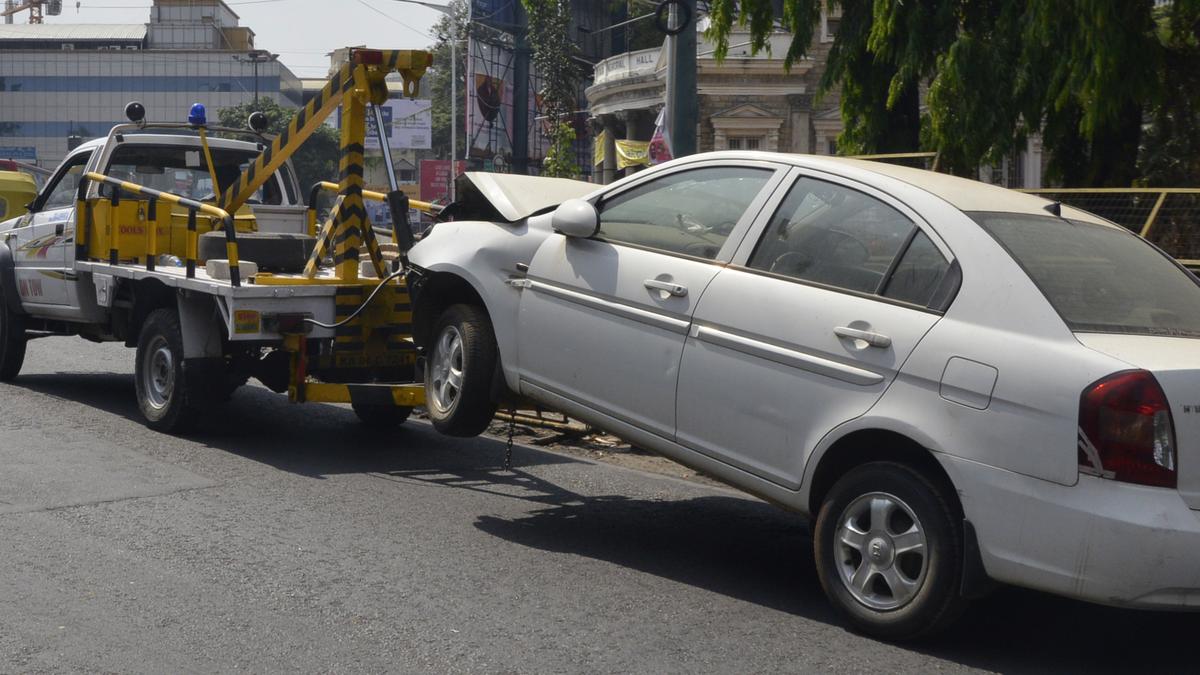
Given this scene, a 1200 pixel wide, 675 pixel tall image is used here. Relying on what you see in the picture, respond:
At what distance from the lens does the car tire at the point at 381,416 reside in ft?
33.1

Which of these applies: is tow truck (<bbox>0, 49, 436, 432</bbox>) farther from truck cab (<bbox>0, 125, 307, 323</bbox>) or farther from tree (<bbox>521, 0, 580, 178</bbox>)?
tree (<bbox>521, 0, 580, 178</bbox>)

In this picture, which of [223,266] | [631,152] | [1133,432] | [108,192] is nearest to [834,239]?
[1133,432]

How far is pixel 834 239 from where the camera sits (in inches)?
219

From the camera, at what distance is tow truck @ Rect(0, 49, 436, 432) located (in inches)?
344

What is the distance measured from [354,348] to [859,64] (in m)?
6.52

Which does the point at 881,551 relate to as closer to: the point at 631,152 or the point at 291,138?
the point at 291,138

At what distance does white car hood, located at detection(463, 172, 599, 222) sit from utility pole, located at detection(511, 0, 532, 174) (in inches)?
2481

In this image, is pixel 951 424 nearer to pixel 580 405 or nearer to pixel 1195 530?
pixel 1195 530

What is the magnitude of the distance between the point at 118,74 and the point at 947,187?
124523 millimetres

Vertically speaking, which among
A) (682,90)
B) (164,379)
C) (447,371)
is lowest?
(164,379)

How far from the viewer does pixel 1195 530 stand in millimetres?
4402

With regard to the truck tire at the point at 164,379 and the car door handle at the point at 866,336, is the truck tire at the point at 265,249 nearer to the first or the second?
the truck tire at the point at 164,379

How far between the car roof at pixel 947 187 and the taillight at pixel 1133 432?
1.10 metres

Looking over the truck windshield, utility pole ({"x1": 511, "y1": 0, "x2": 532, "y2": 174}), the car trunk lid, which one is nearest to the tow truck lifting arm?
the truck windshield
